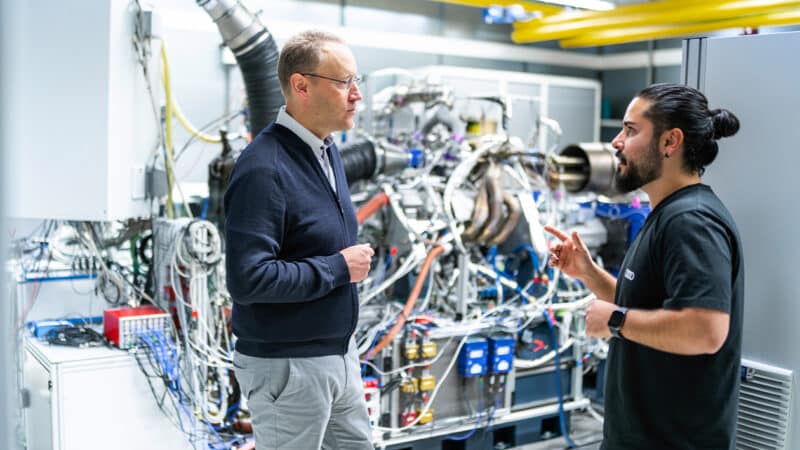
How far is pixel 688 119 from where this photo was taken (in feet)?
5.82

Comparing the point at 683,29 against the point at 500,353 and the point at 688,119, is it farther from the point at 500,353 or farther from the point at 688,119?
the point at 688,119

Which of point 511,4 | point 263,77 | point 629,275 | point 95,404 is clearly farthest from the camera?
point 511,4

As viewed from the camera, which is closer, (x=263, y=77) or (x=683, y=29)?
(x=263, y=77)

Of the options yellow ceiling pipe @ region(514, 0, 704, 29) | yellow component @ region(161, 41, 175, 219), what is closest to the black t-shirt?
yellow component @ region(161, 41, 175, 219)

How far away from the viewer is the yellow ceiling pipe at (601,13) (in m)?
5.89

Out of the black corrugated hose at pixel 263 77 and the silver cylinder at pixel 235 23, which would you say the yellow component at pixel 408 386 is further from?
the silver cylinder at pixel 235 23

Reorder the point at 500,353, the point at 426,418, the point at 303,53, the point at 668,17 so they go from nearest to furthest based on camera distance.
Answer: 1. the point at 303,53
2. the point at 426,418
3. the point at 500,353
4. the point at 668,17

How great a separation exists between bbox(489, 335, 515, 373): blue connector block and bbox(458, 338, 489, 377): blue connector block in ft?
0.11

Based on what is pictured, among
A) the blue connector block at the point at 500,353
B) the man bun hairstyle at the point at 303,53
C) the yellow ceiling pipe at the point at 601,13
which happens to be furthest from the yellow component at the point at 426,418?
the yellow ceiling pipe at the point at 601,13

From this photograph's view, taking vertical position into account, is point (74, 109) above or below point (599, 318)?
above

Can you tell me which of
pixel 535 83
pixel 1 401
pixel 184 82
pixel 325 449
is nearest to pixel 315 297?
pixel 325 449

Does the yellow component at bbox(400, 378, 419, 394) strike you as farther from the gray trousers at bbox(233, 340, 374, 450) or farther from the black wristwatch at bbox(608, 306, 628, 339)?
the black wristwatch at bbox(608, 306, 628, 339)

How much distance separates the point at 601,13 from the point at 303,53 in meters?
5.04

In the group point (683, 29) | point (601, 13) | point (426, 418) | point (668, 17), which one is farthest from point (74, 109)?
point (683, 29)
